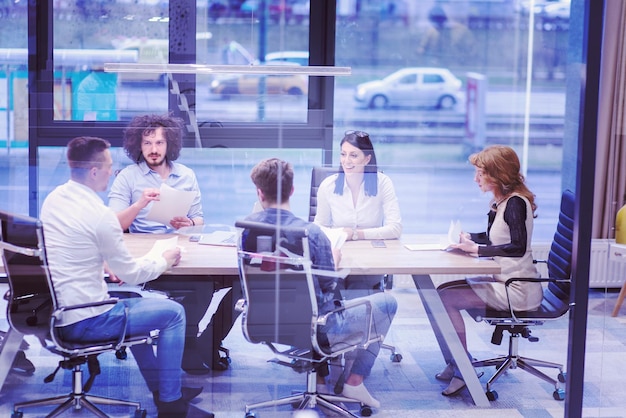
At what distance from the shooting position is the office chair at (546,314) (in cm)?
426

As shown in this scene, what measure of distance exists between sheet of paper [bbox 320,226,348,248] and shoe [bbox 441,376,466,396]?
86 centimetres

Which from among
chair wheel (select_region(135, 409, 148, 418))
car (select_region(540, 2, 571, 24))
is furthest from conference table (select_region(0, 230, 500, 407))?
car (select_region(540, 2, 571, 24))

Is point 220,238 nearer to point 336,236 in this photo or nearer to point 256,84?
point 336,236

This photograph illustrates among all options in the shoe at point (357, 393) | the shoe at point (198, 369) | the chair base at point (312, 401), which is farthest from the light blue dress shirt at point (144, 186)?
the shoe at point (357, 393)

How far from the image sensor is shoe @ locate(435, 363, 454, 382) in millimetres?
4328

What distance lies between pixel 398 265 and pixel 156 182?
1.09 m

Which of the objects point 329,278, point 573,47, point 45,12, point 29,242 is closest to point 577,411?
point 329,278

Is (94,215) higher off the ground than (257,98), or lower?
lower

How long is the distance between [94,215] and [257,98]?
852 mm

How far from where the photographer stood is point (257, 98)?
13.3ft

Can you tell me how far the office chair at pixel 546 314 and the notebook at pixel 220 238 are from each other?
45.8 inches

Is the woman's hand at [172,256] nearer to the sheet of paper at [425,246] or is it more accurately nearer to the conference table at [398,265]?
the conference table at [398,265]

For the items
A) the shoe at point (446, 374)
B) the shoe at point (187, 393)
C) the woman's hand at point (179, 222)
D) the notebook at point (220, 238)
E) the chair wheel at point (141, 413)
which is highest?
the woman's hand at point (179, 222)

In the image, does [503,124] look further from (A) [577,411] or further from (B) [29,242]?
(B) [29,242]
